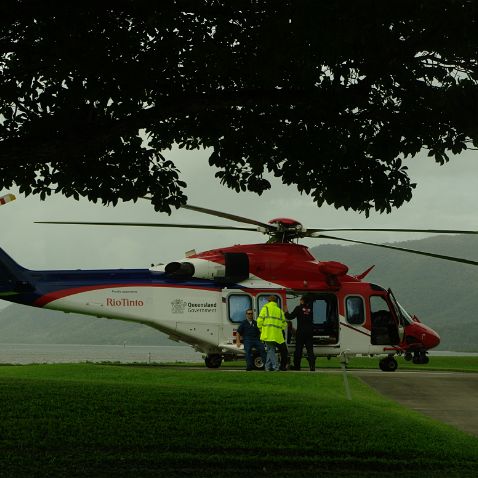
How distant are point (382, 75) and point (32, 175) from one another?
532cm

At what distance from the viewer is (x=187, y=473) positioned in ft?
38.6

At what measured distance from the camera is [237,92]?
12102 millimetres

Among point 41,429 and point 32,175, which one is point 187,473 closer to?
point 41,429

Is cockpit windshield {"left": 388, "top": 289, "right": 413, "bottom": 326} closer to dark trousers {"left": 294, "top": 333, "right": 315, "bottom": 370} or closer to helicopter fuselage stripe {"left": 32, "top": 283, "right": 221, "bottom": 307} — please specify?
dark trousers {"left": 294, "top": 333, "right": 315, "bottom": 370}

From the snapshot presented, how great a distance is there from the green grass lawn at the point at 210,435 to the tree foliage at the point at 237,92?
10.5 ft

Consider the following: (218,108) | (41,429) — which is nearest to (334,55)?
(218,108)

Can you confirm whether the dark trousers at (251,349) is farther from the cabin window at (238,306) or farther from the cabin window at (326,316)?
the cabin window at (326,316)

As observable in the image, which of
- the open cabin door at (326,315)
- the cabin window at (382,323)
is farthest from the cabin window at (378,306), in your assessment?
the open cabin door at (326,315)

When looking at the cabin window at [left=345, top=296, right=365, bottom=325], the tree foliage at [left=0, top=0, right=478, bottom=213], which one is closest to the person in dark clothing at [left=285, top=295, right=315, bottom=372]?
the cabin window at [left=345, top=296, right=365, bottom=325]

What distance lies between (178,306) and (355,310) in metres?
5.41

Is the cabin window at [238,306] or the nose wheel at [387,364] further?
Answer: the nose wheel at [387,364]

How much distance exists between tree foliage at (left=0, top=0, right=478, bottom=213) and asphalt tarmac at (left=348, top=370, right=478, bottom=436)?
531 cm

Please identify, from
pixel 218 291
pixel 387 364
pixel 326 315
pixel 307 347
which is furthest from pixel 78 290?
pixel 387 364

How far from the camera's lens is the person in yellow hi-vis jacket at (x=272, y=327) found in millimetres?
24828
